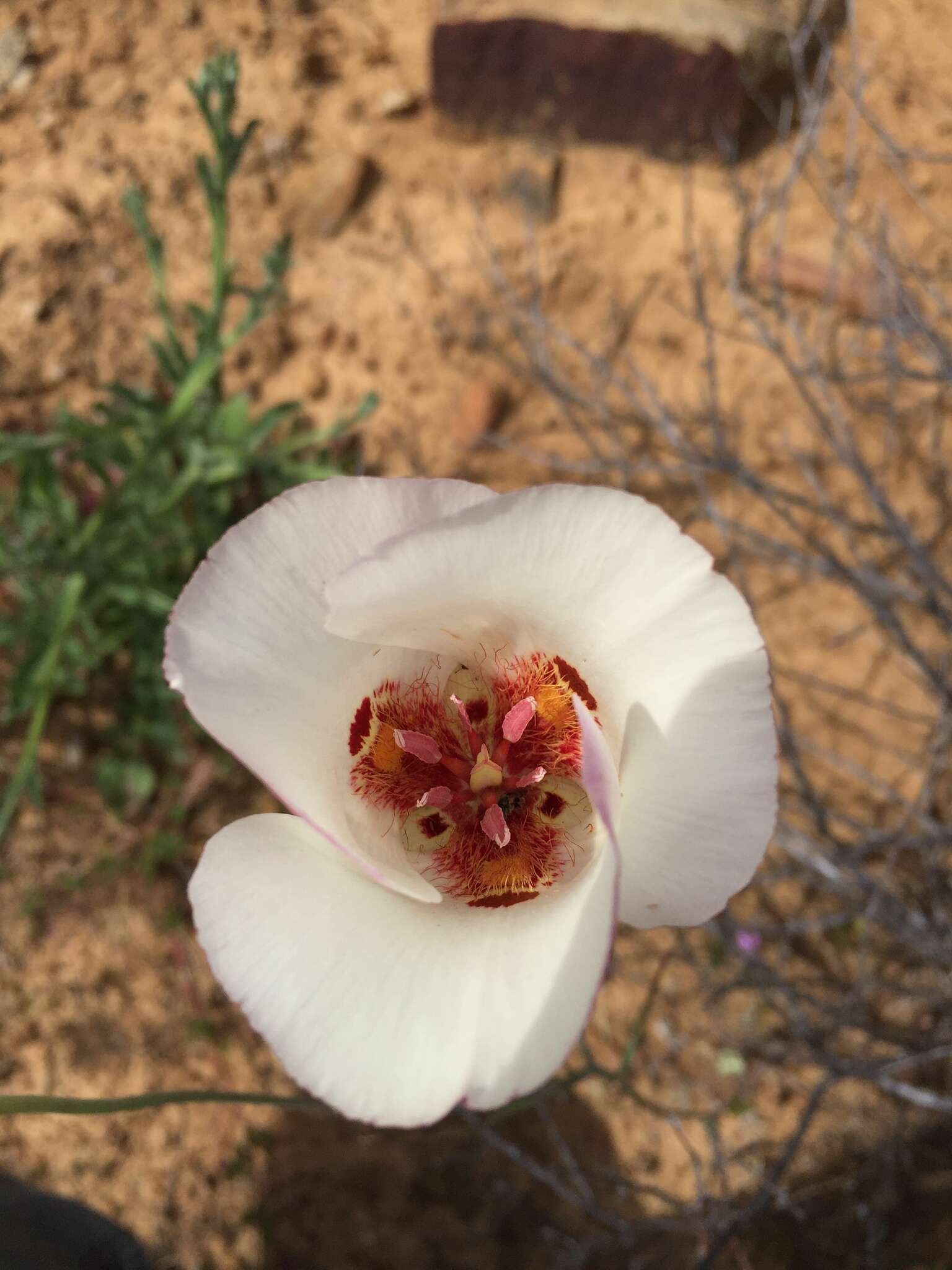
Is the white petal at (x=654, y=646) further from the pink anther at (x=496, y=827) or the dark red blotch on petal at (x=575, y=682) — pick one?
the pink anther at (x=496, y=827)

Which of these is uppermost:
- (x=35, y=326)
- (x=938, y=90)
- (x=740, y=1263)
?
(x=938, y=90)

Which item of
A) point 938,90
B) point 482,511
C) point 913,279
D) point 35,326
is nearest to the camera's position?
point 482,511

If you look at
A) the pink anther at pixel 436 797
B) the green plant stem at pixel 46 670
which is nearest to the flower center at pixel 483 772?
the pink anther at pixel 436 797

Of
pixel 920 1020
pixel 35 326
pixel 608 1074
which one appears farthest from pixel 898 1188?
pixel 35 326

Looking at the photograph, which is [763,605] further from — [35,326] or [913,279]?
[35,326]

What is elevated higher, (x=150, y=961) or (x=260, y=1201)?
(x=150, y=961)
